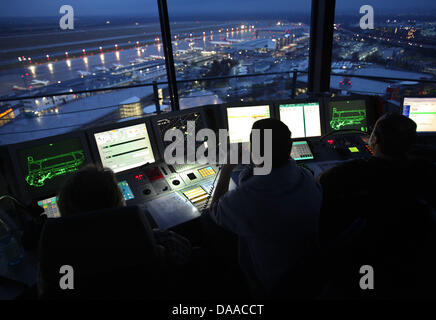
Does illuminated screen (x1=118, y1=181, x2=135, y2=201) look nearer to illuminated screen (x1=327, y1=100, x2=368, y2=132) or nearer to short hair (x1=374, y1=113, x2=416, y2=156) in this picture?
short hair (x1=374, y1=113, x2=416, y2=156)

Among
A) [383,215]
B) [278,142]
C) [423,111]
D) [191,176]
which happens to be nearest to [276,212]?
[278,142]

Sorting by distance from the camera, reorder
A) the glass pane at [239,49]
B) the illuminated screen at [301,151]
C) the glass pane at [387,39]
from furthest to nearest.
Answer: the glass pane at [239,49] → the glass pane at [387,39] → the illuminated screen at [301,151]

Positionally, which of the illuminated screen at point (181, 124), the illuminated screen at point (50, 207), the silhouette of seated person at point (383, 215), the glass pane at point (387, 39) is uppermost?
the glass pane at point (387, 39)

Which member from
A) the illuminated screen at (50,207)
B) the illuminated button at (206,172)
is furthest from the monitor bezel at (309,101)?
the illuminated screen at (50,207)

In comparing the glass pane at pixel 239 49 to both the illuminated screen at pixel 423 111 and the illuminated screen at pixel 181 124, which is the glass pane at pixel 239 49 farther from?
the illuminated screen at pixel 423 111

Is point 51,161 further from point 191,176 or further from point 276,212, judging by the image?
point 276,212

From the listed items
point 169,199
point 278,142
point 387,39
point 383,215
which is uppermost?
point 387,39
